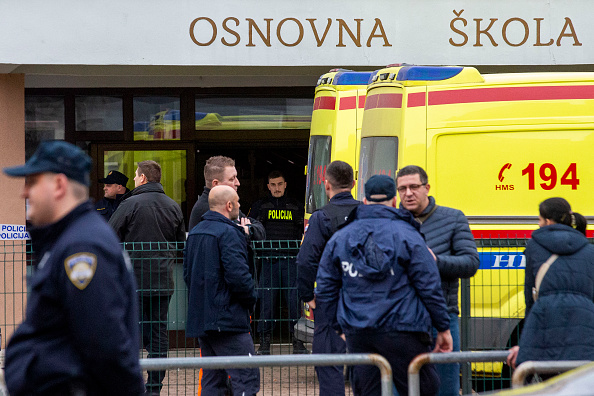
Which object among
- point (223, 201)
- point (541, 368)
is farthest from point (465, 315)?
point (541, 368)

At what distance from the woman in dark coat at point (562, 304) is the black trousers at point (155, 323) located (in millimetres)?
3364

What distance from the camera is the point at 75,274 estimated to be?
2828 mm

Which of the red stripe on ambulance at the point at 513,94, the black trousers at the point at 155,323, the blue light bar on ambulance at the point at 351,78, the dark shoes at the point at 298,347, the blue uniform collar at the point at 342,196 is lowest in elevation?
the dark shoes at the point at 298,347

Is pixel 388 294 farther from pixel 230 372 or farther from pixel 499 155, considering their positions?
pixel 499 155

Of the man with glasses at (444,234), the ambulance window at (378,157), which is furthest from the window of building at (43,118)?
the man with glasses at (444,234)

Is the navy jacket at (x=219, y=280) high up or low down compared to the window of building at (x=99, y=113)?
down

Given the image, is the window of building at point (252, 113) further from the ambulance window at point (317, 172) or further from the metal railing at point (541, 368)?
the metal railing at point (541, 368)

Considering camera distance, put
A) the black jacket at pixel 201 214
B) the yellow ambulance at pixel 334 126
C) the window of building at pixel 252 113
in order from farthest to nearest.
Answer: the window of building at pixel 252 113 → the yellow ambulance at pixel 334 126 → the black jacket at pixel 201 214

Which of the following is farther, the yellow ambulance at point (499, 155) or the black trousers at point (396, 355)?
the yellow ambulance at point (499, 155)

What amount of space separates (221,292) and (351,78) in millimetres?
3897

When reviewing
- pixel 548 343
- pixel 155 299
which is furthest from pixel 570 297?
pixel 155 299

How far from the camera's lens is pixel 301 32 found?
33.7ft

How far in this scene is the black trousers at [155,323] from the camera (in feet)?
24.4

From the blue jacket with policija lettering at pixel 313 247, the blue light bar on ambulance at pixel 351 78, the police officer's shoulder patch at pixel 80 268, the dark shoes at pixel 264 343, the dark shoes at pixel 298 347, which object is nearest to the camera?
the police officer's shoulder patch at pixel 80 268
